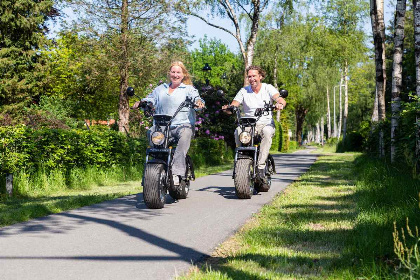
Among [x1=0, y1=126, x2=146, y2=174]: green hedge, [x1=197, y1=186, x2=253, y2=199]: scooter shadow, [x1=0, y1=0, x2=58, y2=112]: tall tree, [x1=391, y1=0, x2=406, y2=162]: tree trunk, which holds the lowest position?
[x1=197, y1=186, x2=253, y2=199]: scooter shadow

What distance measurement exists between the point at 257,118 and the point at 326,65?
1702 inches

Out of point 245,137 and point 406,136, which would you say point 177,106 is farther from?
point 406,136

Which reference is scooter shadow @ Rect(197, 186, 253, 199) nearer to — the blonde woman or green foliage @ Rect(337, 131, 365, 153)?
the blonde woman

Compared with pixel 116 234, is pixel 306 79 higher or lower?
higher

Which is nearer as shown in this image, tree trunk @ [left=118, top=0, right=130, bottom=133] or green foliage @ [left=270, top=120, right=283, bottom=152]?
tree trunk @ [left=118, top=0, right=130, bottom=133]

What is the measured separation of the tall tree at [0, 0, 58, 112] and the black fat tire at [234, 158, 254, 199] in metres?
22.4

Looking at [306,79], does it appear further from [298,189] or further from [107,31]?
[298,189]

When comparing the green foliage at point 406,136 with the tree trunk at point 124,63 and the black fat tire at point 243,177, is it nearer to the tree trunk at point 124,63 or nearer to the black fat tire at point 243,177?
the black fat tire at point 243,177

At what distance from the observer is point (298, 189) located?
816cm

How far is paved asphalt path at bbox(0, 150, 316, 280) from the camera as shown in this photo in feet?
10.8

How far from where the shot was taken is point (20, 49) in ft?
88.4

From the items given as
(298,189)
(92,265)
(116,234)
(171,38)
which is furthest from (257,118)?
(171,38)

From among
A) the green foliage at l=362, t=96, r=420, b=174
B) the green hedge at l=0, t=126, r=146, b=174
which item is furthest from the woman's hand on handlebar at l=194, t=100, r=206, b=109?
the green hedge at l=0, t=126, r=146, b=174

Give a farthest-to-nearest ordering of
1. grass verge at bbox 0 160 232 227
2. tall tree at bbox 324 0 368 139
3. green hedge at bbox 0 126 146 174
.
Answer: tall tree at bbox 324 0 368 139 → green hedge at bbox 0 126 146 174 → grass verge at bbox 0 160 232 227
